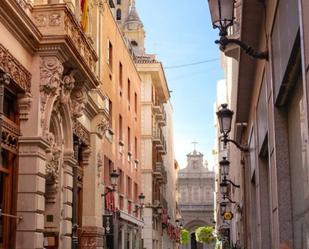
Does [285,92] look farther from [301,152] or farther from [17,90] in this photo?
[17,90]

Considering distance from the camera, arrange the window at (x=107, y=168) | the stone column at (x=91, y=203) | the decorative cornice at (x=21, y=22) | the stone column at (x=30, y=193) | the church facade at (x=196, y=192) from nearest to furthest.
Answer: the decorative cornice at (x=21, y=22)
the stone column at (x=30, y=193)
the stone column at (x=91, y=203)
the window at (x=107, y=168)
the church facade at (x=196, y=192)

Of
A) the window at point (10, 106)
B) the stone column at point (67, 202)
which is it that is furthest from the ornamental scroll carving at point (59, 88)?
the stone column at point (67, 202)

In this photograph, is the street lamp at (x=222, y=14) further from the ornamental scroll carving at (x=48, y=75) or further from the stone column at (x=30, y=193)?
the ornamental scroll carving at (x=48, y=75)

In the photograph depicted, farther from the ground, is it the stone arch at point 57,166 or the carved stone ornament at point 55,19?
the carved stone ornament at point 55,19

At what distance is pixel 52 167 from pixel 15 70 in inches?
140

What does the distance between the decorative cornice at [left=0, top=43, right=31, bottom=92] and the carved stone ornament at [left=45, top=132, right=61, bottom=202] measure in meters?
1.57

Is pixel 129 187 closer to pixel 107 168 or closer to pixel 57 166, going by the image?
pixel 107 168

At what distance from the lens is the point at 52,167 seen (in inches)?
685

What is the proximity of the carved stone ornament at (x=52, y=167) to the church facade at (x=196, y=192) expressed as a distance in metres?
99.6

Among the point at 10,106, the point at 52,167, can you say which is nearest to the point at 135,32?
the point at 52,167

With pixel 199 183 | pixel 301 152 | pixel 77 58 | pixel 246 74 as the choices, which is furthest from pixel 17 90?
pixel 199 183

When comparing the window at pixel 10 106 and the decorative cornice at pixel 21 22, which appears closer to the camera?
the decorative cornice at pixel 21 22

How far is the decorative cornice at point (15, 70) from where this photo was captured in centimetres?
1381

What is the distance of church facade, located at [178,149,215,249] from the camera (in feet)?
388
